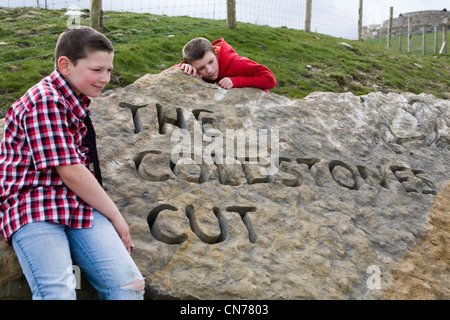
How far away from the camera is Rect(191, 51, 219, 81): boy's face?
4336mm

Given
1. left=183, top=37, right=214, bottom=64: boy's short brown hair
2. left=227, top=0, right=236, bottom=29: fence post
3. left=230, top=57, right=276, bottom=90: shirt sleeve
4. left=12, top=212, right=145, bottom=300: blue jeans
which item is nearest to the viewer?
left=12, top=212, right=145, bottom=300: blue jeans

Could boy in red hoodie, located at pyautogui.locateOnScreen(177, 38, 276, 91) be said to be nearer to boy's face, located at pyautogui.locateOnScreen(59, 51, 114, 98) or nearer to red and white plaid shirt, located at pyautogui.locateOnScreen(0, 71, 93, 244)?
boy's face, located at pyautogui.locateOnScreen(59, 51, 114, 98)

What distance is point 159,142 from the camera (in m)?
3.80

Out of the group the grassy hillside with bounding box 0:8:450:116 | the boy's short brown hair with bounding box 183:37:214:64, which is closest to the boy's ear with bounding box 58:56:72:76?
the boy's short brown hair with bounding box 183:37:214:64

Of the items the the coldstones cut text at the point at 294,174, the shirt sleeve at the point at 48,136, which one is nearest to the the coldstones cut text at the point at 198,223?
the the coldstones cut text at the point at 294,174

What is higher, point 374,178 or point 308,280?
point 374,178

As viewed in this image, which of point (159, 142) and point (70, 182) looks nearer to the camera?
point (70, 182)

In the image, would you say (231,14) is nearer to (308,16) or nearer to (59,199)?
(308,16)

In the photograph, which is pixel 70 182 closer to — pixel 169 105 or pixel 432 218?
pixel 169 105

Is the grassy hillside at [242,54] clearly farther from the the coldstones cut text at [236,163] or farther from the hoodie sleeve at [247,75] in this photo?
the the coldstones cut text at [236,163]

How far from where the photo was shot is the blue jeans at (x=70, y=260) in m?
2.32
